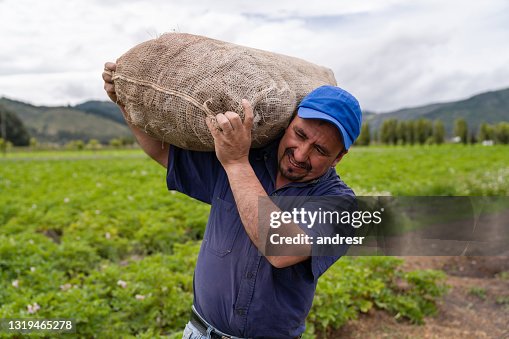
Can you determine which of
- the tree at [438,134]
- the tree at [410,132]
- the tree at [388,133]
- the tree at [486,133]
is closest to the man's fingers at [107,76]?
the tree at [438,134]

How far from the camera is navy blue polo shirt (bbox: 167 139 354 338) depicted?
225 cm

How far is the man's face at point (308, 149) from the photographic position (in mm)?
2160

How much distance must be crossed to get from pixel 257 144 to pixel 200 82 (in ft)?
1.20

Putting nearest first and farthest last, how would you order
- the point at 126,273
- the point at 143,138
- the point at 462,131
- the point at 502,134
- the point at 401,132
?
the point at 143,138
the point at 126,273
the point at 502,134
the point at 462,131
the point at 401,132

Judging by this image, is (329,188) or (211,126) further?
(329,188)

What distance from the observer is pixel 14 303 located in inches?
178

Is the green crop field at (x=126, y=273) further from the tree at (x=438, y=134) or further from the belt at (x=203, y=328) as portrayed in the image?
the tree at (x=438, y=134)

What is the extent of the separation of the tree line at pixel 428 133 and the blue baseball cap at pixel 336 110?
72.9m

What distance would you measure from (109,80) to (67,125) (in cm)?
14119

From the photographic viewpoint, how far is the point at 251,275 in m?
2.26

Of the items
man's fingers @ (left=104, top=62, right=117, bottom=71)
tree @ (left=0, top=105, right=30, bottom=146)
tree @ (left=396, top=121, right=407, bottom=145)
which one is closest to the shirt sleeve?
man's fingers @ (left=104, top=62, right=117, bottom=71)

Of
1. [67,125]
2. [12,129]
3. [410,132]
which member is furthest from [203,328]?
[67,125]

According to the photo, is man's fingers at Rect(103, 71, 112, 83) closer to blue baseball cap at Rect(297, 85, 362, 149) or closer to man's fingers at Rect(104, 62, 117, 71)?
man's fingers at Rect(104, 62, 117, 71)
